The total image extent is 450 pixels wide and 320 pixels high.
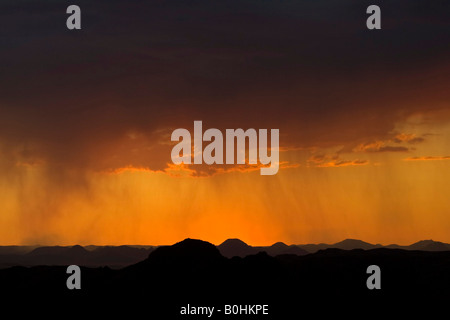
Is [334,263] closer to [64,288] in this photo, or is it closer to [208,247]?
[208,247]

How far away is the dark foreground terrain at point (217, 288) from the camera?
9331 cm

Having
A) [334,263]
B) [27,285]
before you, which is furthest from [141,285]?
[334,263]

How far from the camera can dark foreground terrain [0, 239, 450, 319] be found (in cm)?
9331

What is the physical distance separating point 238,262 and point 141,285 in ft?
56.8

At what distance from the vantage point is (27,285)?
113250 mm

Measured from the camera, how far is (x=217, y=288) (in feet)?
309
